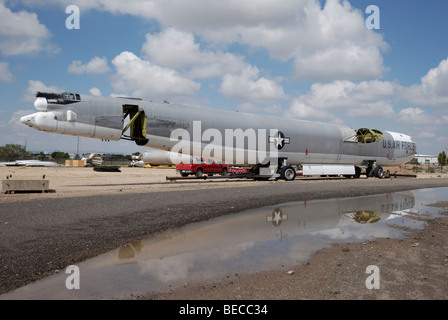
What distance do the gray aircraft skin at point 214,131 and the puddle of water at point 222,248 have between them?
10.7 m

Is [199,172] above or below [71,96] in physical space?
below

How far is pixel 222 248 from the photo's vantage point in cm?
680

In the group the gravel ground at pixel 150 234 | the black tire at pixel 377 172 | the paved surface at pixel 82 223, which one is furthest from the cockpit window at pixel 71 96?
the black tire at pixel 377 172

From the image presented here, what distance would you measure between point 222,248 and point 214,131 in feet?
52.1

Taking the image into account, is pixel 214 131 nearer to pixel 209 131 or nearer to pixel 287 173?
pixel 209 131

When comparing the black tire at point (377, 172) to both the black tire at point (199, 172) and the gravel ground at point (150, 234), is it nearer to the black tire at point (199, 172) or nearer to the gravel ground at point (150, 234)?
the black tire at point (199, 172)

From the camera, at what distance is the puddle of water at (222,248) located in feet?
15.5

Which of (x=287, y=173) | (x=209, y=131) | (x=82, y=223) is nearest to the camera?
(x=82, y=223)

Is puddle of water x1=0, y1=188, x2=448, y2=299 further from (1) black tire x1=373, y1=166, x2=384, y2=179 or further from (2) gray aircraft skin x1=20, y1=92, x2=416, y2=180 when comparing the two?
(1) black tire x1=373, y1=166, x2=384, y2=179

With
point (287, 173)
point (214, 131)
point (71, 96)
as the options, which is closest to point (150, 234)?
point (71, 96)

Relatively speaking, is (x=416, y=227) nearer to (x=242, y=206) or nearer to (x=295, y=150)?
(x=242, y=206)
